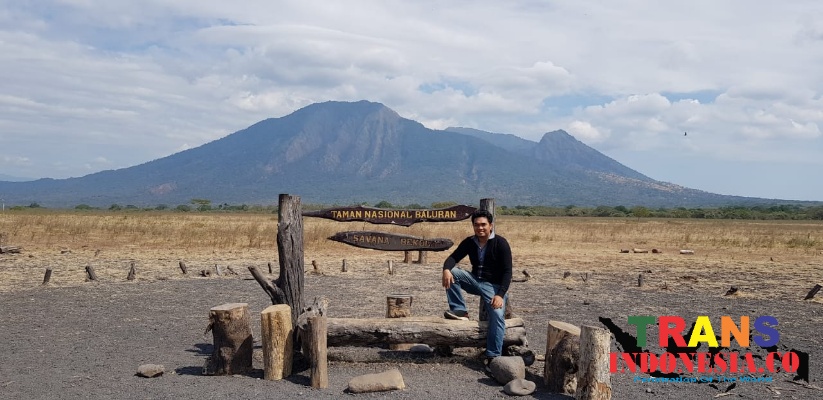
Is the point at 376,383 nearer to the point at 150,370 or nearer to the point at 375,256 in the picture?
the point at 150,370

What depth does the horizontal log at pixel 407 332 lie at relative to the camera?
26.1ft

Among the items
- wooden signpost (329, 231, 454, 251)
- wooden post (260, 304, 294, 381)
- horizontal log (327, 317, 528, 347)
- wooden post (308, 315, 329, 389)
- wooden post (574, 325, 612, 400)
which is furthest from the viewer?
wooden signpost (329, 231, 454, 251)

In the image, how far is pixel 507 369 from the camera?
7395 mm

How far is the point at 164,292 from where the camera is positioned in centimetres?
1399

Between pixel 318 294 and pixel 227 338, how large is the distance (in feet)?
21.4

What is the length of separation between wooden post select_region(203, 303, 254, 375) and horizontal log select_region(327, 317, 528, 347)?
1.05 metres

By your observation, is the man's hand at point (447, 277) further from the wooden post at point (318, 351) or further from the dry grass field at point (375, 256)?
A: the dry grass field at point (375, 256)

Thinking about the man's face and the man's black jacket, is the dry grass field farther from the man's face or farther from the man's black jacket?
the man's face

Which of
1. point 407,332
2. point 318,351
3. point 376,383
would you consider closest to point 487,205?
point 407,332

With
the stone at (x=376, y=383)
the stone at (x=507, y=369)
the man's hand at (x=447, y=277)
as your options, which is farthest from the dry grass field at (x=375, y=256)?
the stone at (x=376, y=383)

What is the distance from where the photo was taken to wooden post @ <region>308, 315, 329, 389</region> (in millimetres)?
7250

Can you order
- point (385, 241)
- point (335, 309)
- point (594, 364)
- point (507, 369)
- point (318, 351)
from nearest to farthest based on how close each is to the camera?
point (594, 364) → point (318, 351) → point (507, 369) → point (385, 241) → point (335, 309)

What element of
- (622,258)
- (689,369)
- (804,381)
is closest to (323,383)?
(689,369)

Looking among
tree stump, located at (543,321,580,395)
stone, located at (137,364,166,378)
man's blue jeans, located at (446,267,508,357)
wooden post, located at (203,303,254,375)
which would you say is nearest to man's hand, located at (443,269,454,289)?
man's blue jeans, located at (446,267,508,357)
